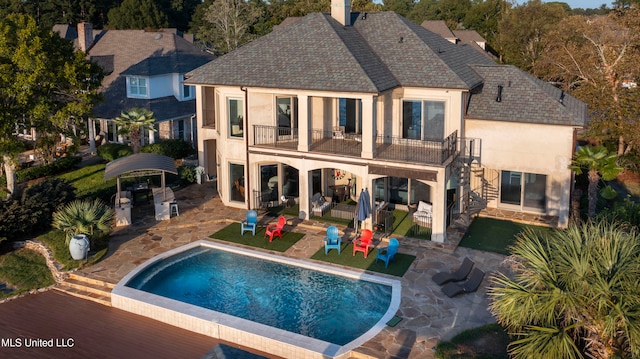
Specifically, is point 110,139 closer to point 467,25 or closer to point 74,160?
point 74,160

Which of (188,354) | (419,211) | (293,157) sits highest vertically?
(293,157)

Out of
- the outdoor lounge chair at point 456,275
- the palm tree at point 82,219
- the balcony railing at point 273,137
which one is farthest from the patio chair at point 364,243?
the palm tree at point 82,219

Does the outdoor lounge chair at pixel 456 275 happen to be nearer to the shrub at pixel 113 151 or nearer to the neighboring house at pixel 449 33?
the shrub at pixel 113 151

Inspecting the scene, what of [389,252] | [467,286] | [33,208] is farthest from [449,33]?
[33,208]

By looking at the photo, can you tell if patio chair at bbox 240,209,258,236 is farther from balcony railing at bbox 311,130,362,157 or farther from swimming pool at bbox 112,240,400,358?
balcony railing at bbox 311,130,362,157

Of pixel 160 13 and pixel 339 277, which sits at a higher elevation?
pixel 160 13

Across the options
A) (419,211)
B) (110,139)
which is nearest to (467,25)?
(110,139)
